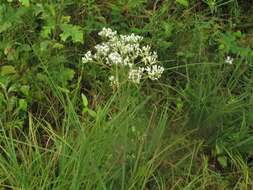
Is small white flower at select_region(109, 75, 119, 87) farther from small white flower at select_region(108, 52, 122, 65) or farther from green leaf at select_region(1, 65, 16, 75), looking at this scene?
green leaf at select_region(1, 65, 16, 75)

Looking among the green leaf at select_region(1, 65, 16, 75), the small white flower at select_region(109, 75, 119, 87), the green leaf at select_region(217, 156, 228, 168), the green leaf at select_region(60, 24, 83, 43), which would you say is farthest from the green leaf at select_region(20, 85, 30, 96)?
the green leaf at select_region(217, 156, 228, 168)

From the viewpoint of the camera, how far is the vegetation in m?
2.37

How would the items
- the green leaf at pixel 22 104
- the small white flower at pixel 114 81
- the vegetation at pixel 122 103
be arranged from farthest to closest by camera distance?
the green leaf at pixel 22 104 < the small white flower at pixel 114 81 < the vegetation at pixel 122 103

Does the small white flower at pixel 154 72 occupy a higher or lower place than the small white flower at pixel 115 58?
lower

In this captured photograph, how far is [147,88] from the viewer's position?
117 inches

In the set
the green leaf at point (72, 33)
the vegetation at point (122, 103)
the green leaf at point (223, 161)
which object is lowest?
the green leaf at point (223, 161)

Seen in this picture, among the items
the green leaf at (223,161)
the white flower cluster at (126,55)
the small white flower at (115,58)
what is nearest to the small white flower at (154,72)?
the white flower cluster at (126,55)

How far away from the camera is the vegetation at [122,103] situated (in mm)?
2367

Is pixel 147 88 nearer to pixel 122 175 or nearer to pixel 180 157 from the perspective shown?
pixel 180 157

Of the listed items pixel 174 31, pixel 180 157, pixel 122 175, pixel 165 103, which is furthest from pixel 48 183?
pixel 174 31

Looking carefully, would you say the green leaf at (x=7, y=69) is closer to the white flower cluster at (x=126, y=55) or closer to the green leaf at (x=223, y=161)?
the white flower cluster at (x=126, y=55)

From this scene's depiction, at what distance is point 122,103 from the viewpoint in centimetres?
252

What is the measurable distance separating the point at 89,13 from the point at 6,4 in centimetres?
45

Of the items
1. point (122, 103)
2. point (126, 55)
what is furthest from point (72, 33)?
point (122, 103)
